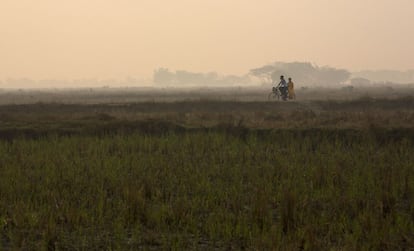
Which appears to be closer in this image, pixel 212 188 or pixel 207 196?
pixel 207 196

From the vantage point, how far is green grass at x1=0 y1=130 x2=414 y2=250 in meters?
6.62

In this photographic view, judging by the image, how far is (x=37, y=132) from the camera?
17.5 meters

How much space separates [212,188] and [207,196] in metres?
0.53

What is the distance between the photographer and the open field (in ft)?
21.9

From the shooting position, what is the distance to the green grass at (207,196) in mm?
6625

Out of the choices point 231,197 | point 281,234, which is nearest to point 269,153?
point 231,197

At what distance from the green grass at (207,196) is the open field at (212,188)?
2cm

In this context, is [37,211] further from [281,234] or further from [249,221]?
[281,234]

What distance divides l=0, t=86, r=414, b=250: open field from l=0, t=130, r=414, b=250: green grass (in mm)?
23

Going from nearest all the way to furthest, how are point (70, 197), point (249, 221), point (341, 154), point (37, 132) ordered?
1. point (249, 221)
2. point (70, 197)
3. point (341, 154)
4. point (37, 132)

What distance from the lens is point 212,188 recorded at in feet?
30.7

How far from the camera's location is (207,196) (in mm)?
8828

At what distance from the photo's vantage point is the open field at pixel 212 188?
6.68 metres

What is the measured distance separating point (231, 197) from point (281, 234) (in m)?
2.08
